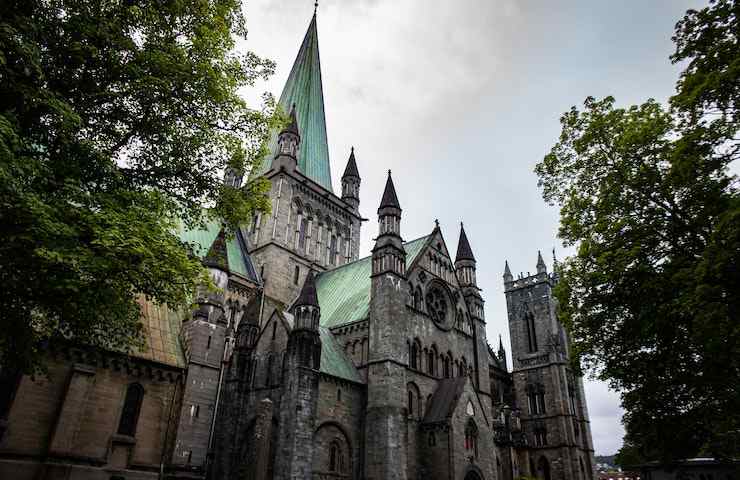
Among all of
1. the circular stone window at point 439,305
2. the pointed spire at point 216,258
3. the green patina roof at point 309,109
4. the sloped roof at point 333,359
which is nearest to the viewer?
the pointed spire at point 216,258

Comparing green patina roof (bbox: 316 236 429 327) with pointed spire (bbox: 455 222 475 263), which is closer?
green patina roof (bbox: 316 236 429 327)

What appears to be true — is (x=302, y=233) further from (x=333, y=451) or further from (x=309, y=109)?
(x=333, y=451)

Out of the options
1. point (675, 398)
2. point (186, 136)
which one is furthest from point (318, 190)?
point (675, 398)

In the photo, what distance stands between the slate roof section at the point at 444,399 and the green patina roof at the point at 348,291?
619 cm

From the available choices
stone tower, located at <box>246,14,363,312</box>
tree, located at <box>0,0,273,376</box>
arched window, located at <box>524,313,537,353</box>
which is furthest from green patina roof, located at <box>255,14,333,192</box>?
tree, located at <box>0,0,273,376</box>

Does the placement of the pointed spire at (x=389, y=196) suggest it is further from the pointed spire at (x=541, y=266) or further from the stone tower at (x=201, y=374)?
the pointed spire at (x=541, y=266)

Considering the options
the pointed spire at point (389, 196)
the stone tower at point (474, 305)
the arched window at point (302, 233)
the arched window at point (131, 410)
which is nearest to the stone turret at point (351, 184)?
the arched window at point (302, 233)

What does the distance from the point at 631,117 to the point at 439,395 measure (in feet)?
58.9

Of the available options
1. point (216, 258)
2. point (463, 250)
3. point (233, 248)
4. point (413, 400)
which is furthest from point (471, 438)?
point (233, 248)

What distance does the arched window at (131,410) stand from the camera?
17766mm

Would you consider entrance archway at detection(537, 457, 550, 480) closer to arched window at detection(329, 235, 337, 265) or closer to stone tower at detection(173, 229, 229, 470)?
arched window at detection(329, 235, 337, 265)

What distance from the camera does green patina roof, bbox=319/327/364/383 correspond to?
991 inches

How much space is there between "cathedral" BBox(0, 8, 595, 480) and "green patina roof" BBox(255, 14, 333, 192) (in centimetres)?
48

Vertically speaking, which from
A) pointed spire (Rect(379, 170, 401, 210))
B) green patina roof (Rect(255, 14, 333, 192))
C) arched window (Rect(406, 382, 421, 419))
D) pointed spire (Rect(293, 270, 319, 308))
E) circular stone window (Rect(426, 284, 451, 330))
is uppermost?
green patina roof (Rect(255, 14, 333, 192))
